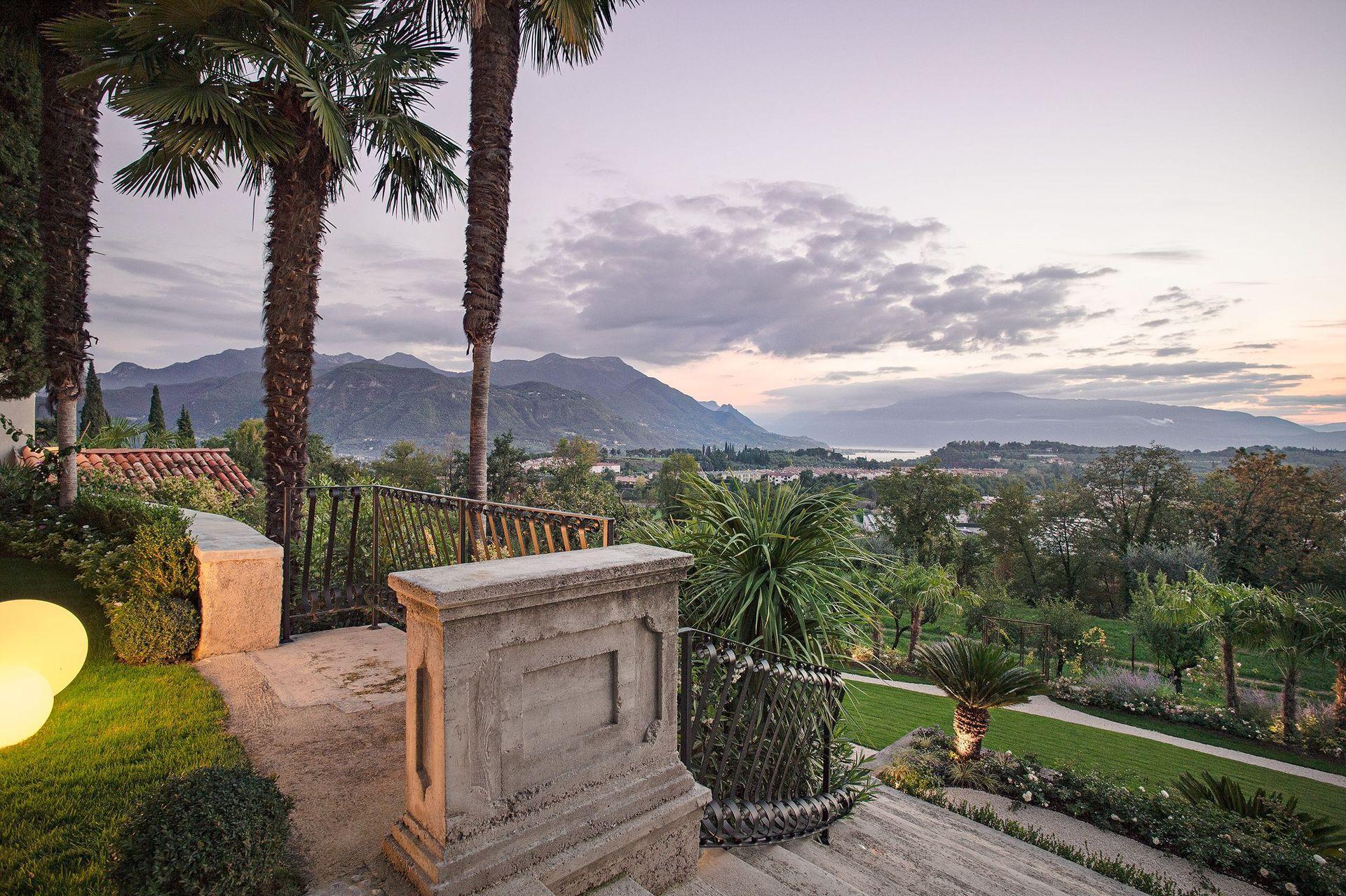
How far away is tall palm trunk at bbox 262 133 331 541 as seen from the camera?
734cm

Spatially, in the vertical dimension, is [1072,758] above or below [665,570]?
below

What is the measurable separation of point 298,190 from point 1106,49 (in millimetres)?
12545

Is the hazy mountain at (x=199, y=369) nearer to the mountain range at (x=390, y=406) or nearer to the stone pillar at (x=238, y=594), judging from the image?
the mountain range at (x=390, y=406)

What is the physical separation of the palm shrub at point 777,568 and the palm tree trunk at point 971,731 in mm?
7335

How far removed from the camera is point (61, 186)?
7336 millimetres

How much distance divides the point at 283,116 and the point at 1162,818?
15.1 meters

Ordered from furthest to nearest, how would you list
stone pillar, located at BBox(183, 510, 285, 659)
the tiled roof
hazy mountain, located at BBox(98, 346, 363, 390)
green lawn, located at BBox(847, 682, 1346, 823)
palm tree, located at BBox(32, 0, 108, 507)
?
1. hazy mountain, located at BBox(98, 346, 363, 390)
2. the tiled roof
3. green lawn, located at BBox(847, 682, 1346, 823)
4. palm tree, located at BBox(32, 0, 108, 507)
5. stone pillar, located at BBox(183, 510, 285, 659)

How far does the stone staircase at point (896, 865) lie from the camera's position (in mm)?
2766

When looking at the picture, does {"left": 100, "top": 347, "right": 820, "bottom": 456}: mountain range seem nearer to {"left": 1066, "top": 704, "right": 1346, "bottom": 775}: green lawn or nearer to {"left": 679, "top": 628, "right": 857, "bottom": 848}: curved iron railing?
{"left": 1066, "top": 704, "right": 1346, "bottom": 775}: green lawn

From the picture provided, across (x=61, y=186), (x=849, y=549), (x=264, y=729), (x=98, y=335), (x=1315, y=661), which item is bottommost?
(x=1315, y=661)

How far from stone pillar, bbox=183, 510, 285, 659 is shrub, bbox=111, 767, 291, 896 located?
2791mm

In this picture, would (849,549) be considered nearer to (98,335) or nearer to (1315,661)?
(98,335)

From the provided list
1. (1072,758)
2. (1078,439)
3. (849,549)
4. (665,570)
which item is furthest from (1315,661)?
(1078,439)


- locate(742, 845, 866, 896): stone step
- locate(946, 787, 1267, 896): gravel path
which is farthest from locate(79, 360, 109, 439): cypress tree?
locate(946, 787, 1267, 896): gravel path
